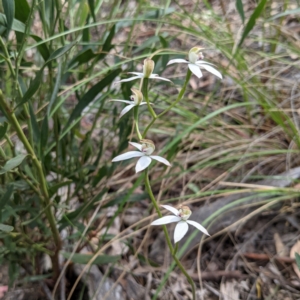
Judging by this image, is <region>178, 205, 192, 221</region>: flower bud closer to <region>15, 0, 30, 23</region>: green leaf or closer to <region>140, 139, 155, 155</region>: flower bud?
<region>140, 139, 155, 155</region>: flower bud

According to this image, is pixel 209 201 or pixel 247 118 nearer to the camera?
pixel 209 201

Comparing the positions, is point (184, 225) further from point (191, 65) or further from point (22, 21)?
point (22, 21)

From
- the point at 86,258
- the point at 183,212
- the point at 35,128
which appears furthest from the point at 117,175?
the point at 183,212

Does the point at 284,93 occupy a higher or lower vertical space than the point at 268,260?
higher

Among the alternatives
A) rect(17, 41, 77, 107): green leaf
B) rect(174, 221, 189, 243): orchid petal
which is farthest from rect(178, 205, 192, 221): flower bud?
rect(17, 41, 77, 107): green leaf

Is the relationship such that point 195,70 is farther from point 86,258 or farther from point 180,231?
point 86,258

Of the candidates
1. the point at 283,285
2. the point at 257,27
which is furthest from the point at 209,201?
the point at 257,27

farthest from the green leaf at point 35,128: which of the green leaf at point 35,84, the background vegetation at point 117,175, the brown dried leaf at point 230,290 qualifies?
the brown dried leaf at point 230,290

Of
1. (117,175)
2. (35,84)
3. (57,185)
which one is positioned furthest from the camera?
(117,175)
